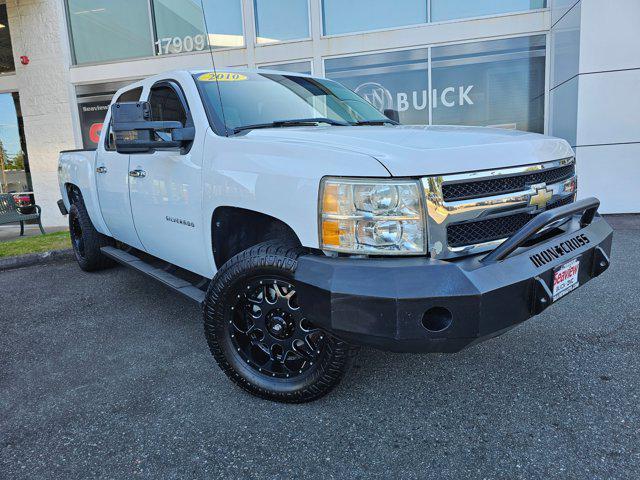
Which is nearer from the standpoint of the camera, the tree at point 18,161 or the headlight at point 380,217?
the headlight at point 380,217

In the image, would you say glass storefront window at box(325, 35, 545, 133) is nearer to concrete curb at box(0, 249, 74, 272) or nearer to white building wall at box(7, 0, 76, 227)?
concrete curb at box(0, 249, 74, 272)

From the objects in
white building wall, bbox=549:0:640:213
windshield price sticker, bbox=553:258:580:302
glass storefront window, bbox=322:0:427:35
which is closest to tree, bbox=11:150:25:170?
glass storefront window, bbox=322:0:427:35

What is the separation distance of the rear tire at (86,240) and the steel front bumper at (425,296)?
3.99 metres

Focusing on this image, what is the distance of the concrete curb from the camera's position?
644cm

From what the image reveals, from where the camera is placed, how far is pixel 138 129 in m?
2.92

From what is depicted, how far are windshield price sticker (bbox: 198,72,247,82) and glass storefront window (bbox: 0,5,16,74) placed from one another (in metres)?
10.2

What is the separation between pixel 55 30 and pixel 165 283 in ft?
30.4

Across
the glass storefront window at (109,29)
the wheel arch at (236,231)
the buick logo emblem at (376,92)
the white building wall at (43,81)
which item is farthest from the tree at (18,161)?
the wheel arch at (236,231)

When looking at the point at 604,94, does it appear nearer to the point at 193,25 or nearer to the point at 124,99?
the point at 124,99

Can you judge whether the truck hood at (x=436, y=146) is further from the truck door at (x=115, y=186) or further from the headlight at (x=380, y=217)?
the truck door at (x=115, y=186)

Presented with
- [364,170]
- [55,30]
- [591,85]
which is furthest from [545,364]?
[55,30]

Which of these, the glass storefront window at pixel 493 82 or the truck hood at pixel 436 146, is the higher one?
the glass storefront window at pixel 493 82

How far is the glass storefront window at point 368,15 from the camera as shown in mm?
8867

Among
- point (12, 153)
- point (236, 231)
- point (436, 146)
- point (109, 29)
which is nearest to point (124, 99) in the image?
point (236, 231)
